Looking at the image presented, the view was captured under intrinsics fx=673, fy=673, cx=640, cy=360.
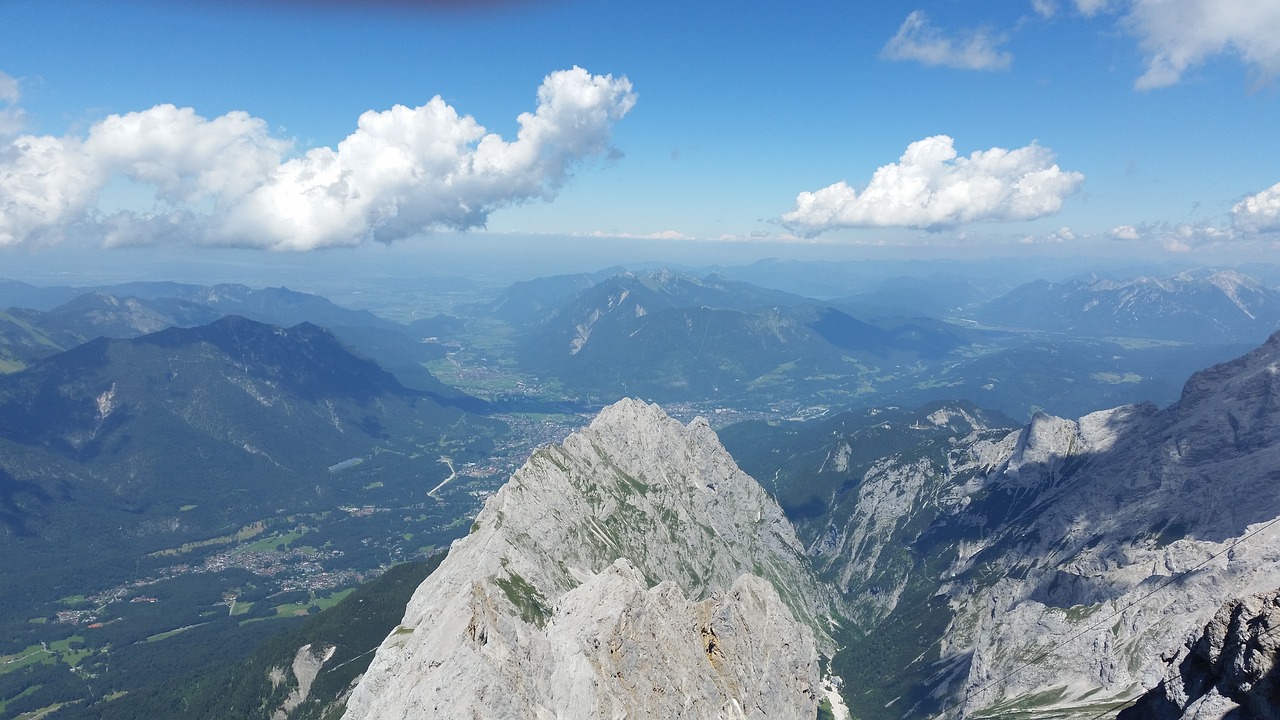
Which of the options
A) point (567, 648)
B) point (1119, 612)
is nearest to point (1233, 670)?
point (567, 648)

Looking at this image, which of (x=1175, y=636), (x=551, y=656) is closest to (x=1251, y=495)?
(x=1175, y=636)

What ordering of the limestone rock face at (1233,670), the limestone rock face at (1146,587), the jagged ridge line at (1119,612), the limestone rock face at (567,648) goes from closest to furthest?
the limestone rock face at (1233,670)
the limestone rock face at (567,648)
the limestone rock face at (1146,587)
the jagged ridge line at (1119,612)

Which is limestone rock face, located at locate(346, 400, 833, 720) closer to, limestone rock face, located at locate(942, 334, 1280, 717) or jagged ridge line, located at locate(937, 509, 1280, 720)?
jagged ridge line, located at locate(937, 509, 1280, 720)

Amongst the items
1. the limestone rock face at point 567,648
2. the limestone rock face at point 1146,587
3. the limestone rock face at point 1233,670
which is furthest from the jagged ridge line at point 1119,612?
the limestone rock face at point 1233,670

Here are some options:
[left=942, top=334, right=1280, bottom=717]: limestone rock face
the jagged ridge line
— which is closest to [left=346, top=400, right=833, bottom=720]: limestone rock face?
the jagged ridge line

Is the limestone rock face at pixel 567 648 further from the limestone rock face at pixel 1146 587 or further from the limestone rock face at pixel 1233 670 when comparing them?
the limestone rock face at pixel 1233 670

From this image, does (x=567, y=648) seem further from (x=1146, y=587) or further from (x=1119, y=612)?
(x=1146, y=587)

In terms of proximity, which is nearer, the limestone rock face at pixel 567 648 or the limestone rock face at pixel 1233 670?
the limestone rock face at pixel 1233 670

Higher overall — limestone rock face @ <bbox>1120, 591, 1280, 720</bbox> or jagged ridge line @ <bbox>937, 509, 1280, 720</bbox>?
limestone rock face @ <bbox>1120, 591, 1280, 720</bbox>
